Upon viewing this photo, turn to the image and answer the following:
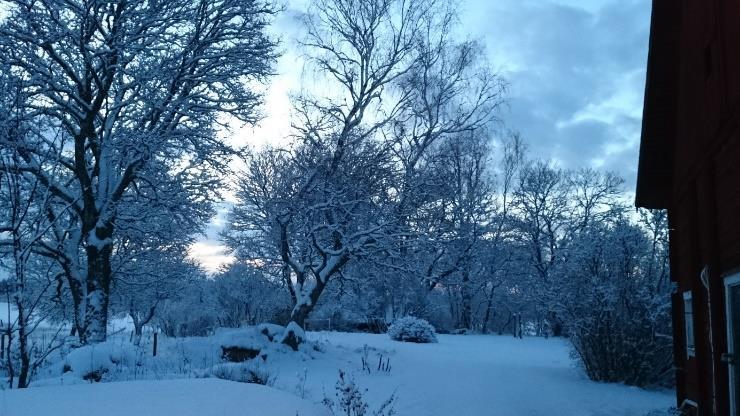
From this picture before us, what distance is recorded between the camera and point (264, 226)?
22.3 meters

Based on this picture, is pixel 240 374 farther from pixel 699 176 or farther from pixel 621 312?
pixel 621 312

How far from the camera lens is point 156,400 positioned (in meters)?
5.42

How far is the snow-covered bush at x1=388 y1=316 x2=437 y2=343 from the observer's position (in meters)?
25.4

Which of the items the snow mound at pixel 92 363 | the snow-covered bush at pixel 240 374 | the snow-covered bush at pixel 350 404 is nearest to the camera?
the snow-covered bush at pixel 350 404

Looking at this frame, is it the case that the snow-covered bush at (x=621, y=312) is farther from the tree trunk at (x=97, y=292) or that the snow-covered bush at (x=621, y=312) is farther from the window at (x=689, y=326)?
the tree trunk at (x=97, y=292)

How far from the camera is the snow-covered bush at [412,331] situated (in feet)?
83.3

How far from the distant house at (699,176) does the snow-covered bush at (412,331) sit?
48.7ft

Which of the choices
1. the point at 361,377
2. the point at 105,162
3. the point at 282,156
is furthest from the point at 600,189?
the point at 105,162

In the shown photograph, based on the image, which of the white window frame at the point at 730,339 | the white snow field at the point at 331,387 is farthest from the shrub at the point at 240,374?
the white window frame at the point at 730,339

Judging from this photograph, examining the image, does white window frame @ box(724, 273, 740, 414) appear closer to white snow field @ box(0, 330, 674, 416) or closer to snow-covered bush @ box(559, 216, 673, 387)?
white snow field @ box(0, 330, 674, 416)

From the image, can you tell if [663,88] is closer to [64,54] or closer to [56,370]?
[56,370]

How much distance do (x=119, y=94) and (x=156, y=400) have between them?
38.0 ft

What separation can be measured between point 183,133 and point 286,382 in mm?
6723

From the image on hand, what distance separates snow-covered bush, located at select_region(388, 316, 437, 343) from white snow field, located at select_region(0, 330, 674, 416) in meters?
2.07
